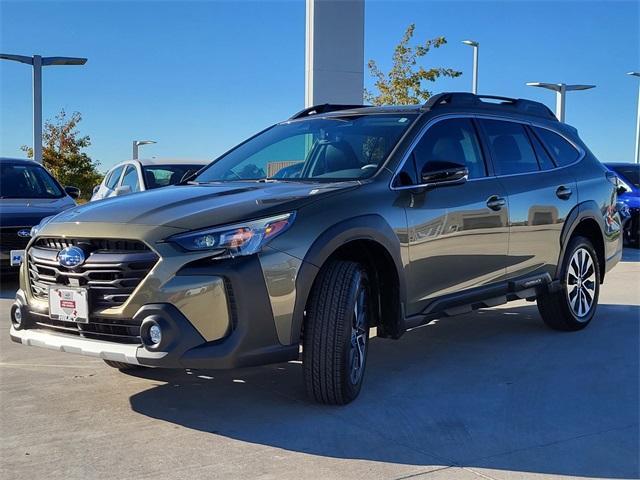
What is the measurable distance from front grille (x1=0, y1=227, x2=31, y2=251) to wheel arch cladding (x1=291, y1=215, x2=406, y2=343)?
5190mm

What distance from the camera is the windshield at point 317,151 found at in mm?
4730

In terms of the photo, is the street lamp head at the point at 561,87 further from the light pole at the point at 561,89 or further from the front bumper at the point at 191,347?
the front bumper at the point at 191,347

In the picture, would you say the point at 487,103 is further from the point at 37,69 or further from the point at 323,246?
the point at 37,69

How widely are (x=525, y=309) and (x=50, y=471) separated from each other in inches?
210

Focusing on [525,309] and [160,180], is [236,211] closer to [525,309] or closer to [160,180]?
[525,309]

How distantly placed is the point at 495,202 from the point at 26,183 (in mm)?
6751

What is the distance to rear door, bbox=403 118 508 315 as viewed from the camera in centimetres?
456

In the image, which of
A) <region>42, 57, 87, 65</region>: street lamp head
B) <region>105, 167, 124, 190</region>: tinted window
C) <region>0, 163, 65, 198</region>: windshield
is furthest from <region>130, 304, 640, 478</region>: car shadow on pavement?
<region>42, 57, 87, 65</region>: street lamp head

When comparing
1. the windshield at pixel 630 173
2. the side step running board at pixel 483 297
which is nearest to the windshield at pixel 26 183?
the side step running board at pixel 483 297

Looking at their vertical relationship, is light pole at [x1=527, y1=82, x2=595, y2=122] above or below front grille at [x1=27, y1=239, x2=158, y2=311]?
above

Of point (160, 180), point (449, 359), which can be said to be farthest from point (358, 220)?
point (160, 180)

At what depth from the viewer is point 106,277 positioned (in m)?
3.71

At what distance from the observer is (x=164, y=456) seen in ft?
11.4

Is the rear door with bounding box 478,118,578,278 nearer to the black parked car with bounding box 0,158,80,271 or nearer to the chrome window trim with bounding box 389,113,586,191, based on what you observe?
the chrome window trim with bounding box 389,113,586,191
